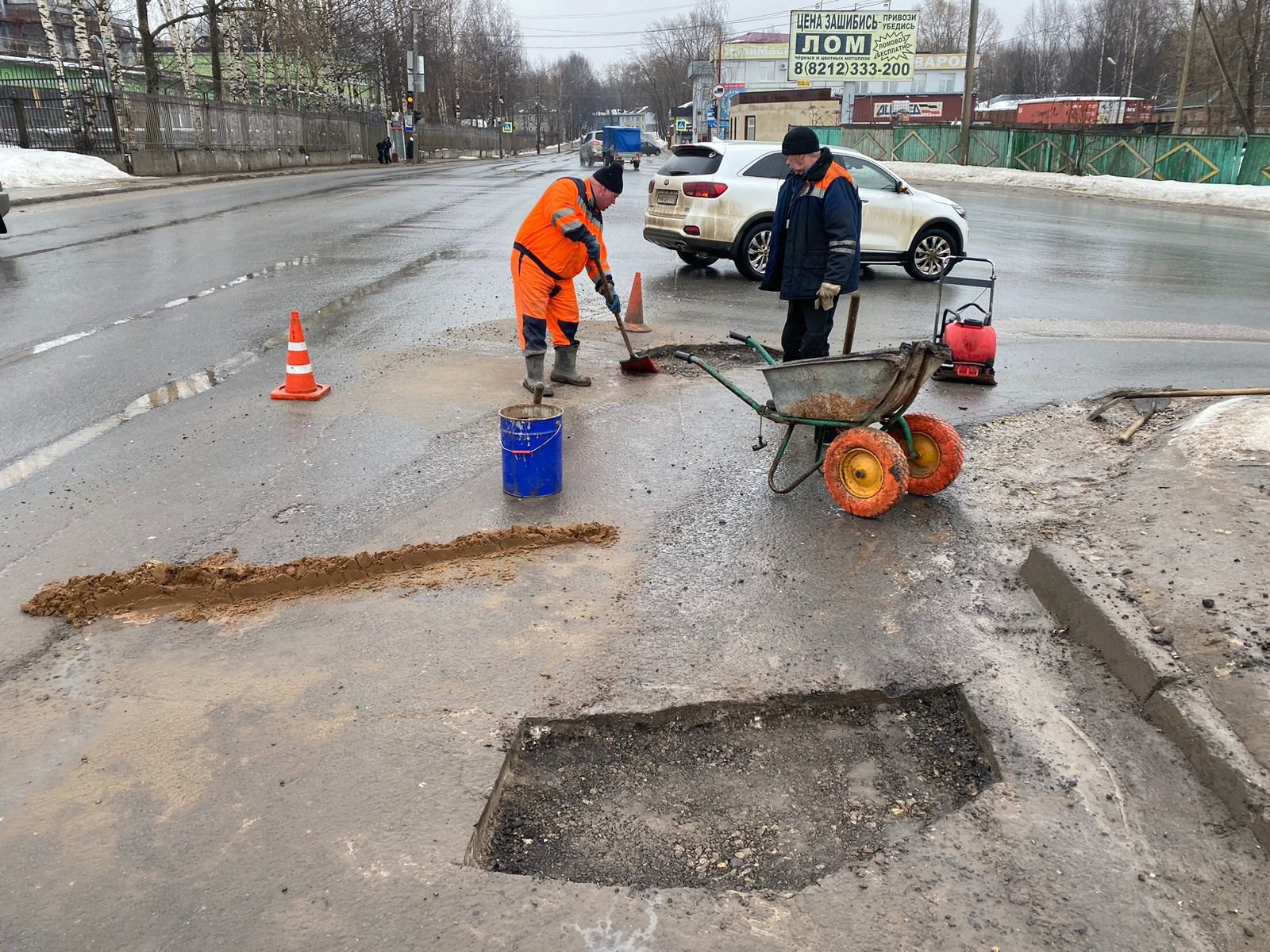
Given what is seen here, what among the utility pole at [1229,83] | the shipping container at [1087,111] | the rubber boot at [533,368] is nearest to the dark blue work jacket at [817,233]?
the rubber boot at [533,368]

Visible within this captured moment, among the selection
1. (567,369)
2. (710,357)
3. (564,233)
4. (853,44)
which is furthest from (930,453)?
(853,44)

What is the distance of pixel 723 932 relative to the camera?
2.25 m

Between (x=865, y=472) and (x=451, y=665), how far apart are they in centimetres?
245

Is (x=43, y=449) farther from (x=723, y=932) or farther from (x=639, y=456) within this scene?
(x=723, y=932)

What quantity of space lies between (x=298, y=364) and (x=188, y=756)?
4.21 m

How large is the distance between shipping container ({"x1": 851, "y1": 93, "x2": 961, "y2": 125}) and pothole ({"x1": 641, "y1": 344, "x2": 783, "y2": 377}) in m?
69.2

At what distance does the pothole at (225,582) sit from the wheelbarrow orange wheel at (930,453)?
221cm

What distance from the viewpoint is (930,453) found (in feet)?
16.8

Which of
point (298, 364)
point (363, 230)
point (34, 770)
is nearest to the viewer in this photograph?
point (34, 770)

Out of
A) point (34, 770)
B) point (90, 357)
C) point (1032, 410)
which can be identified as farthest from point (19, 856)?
point (1032, 410)

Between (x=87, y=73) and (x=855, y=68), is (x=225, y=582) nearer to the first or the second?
(x=87, y=73)

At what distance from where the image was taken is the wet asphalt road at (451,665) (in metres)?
2.33

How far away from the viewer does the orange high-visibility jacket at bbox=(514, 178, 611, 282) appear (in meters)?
6.39

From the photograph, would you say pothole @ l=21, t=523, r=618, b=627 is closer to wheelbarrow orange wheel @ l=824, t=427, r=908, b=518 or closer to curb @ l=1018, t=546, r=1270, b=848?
wheelbarrow orange wheel @ l=824, t=427, r=908, b=518
